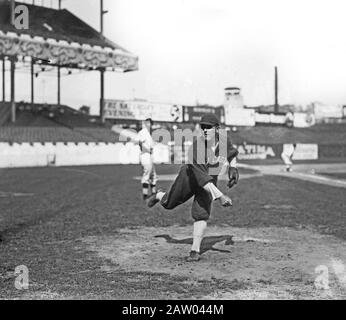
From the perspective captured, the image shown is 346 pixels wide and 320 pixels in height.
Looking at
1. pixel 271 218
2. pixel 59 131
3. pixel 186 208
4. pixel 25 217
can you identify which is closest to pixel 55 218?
pixel 25 217

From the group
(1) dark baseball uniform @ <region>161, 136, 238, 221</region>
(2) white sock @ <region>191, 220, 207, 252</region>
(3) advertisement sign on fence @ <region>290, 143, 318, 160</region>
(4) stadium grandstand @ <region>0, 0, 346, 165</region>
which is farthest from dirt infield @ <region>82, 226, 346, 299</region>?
(3) advertisement sign on fence @ <region>290, 143, 318, 160</region>

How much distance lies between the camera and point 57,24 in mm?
46500

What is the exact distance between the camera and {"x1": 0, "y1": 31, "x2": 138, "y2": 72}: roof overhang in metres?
38.2

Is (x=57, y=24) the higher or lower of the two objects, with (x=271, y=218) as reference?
higher

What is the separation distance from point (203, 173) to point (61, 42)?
37.5 meters

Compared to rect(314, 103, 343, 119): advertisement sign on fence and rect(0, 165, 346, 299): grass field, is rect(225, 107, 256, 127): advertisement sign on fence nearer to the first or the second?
rect(314, 103, 343, 119): advertisement sign on fence

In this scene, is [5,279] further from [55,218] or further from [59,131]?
[59,131]

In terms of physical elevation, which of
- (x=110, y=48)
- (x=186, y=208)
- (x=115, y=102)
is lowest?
(x=186, y=208)

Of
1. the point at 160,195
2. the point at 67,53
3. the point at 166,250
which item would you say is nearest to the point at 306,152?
the point at 67,53

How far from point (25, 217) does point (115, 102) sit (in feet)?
136

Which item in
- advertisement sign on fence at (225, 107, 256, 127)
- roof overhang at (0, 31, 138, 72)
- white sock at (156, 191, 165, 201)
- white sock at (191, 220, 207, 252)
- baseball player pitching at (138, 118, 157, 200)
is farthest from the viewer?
advertisement sign on fence at (225, 107, 256, 127)

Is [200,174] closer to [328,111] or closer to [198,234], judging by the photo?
[198,234]

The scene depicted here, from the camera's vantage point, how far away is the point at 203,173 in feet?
21.9

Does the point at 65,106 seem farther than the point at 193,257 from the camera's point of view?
Yes
